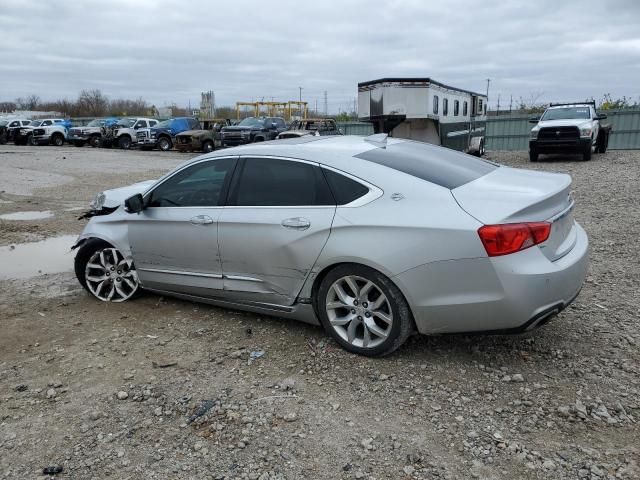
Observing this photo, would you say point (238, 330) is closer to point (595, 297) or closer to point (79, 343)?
point (79, 343)

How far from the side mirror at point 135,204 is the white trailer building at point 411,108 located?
38.6 feet

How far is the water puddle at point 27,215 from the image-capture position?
963cm

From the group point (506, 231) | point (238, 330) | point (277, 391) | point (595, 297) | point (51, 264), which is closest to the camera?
point (506, 231)

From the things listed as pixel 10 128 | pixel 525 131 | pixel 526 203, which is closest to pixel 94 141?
pixel 10 128

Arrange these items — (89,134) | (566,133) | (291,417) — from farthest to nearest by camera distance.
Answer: (89,134)
(566,133)
(291,417)

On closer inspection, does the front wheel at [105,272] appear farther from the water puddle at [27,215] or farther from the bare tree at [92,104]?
the bare tree at [92,104]

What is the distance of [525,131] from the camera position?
27.0 m

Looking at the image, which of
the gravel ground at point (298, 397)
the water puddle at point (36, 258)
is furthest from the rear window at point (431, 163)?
the water puddle at point (36, 258)

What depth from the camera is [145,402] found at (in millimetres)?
3430

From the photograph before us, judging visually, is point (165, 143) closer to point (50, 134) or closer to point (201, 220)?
point (50, 134)

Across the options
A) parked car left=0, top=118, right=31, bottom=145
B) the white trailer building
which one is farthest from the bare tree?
the white trailer building

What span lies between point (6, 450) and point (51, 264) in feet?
13.2

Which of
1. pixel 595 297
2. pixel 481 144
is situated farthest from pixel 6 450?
pixel 481 144

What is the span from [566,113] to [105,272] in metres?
18.1
